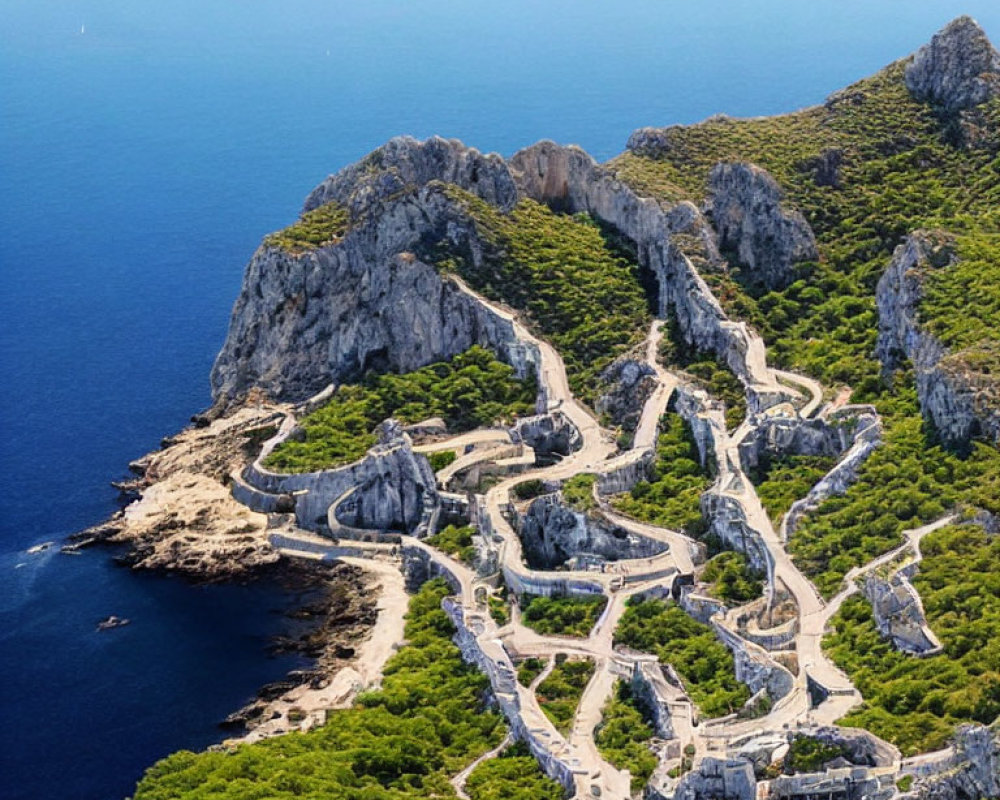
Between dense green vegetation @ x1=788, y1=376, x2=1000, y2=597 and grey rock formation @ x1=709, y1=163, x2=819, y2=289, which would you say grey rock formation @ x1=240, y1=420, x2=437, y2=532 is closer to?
grey rock formation @ x1=709, y1=163, x2=819, y2=289

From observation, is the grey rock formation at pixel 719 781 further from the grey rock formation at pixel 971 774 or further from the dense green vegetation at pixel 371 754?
the dense green vegetation at pixel 371 754

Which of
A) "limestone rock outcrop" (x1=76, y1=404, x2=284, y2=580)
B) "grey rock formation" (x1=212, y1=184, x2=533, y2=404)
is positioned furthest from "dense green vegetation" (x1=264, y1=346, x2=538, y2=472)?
"limestone rock outcrop" (x1=76, y1=404, x2=284, y2=580)

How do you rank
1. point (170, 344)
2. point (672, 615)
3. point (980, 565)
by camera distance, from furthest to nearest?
point (170, 344), point (672, 615), point (980, 565)

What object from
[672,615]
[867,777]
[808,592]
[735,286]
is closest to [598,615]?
[672,615]

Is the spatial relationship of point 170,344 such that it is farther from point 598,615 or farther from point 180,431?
point 598,615

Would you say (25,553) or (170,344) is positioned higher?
(170,344)

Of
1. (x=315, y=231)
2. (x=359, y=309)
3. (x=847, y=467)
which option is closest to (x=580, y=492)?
(x=847, y=467)
